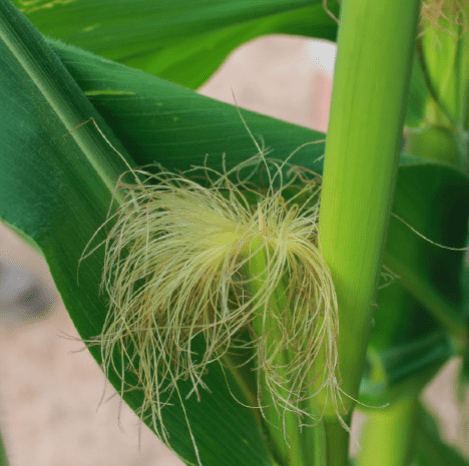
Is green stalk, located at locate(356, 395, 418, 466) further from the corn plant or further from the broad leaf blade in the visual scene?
the broad leaf blade

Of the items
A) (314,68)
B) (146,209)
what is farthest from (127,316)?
(314,68)

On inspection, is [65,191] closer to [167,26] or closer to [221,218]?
[221,218]

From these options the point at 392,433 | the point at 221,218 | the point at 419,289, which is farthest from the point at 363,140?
the point at 392,433

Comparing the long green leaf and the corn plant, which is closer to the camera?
the corn plant

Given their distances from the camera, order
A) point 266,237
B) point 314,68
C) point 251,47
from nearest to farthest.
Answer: point 266,237 < point 314,68 < point 251,47

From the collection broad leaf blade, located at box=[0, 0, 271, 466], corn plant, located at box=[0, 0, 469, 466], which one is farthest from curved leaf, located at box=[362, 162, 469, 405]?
broad leaf blade, located at box=[0, 0, 271, 466]

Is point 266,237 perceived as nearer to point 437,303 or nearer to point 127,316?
point 127,316
